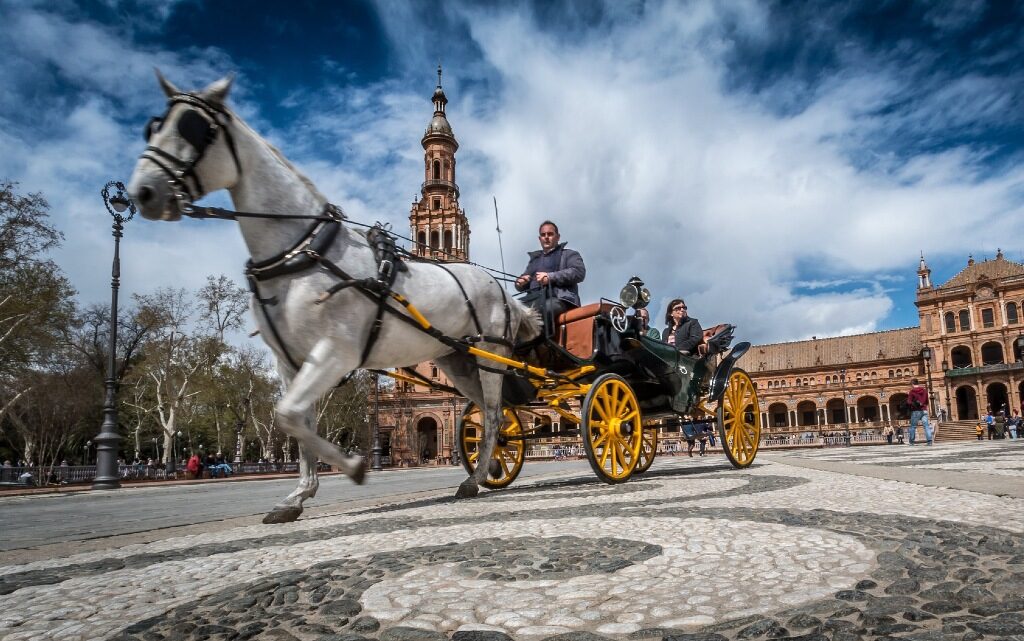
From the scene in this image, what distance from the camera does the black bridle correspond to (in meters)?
3.61

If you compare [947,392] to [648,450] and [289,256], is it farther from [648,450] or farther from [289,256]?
[289,256]

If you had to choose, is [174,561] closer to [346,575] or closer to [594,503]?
[346,575]

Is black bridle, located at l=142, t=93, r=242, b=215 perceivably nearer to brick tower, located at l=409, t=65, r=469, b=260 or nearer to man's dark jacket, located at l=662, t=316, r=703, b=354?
man's dark jacket, located at l=662, t=316, r=703, b=354

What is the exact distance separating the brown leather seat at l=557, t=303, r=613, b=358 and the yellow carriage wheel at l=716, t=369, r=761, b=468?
2311mm

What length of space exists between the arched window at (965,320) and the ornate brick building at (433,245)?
49.2m

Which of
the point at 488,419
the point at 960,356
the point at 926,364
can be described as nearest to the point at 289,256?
the point at 488,419

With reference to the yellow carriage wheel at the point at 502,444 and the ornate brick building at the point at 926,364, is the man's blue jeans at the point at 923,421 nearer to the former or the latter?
the yellow carriage wheel at the point at 502,444

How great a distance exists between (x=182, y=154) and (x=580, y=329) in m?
3.63

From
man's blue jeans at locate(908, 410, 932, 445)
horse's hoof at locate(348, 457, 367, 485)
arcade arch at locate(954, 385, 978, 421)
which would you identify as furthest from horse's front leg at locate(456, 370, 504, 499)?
arcade arch at locate(954, 385, 978, 421)

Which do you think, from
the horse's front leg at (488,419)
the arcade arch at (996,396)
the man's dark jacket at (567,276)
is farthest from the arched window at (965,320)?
the horse's front leg at (488,419)

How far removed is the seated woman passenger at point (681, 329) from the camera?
7930 millimetres

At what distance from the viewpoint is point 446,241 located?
59125 millimetres

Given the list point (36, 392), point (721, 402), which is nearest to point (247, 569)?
point (721, 402)

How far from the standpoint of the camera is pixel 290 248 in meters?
4.01
